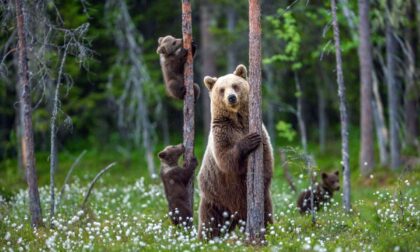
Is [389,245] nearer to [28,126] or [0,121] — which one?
[28,126]

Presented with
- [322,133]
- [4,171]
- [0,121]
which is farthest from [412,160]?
[0,121]

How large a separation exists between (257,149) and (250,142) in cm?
17

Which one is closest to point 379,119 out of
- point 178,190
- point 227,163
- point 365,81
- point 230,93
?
point 365,81

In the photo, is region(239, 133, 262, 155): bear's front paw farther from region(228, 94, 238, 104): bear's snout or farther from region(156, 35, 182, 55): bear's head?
region(156, 35, 182, 55): bear's head

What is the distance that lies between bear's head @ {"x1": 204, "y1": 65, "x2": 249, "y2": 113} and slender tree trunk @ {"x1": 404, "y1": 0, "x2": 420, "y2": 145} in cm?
1037

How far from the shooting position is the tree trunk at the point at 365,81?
720 inches

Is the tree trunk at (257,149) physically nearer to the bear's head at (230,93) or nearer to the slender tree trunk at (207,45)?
the bear's head at (230,93)

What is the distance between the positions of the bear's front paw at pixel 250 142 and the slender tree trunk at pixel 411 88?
11.3 meters

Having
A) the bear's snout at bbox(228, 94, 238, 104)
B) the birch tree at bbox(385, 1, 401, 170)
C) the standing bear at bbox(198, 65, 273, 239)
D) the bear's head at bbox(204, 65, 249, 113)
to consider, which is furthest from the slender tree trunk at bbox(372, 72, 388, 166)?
the bear's snout at bbox(228, 94, 238, 104)

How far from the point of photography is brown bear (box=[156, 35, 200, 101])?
1164 cm

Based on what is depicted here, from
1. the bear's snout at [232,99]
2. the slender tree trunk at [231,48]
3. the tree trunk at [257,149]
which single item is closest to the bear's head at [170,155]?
the bear's snout at [232,99]

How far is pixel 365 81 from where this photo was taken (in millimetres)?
18625

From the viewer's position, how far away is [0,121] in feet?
109

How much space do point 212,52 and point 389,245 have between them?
20.0 m
